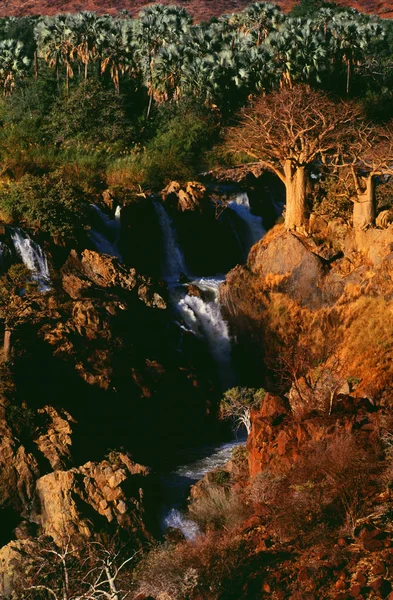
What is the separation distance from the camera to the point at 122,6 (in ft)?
375

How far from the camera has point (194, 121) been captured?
180 ft

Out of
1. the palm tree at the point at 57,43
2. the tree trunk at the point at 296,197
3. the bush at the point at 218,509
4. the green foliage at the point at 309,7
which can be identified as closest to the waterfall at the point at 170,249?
the tree trunk at the point at 296,197

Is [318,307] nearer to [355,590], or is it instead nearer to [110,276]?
[110,276]

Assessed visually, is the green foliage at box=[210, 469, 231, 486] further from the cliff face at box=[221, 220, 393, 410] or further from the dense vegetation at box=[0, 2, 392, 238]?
the dense vegetation at box=[0, 2, 392, 238]

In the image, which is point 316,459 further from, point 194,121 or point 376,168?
point 194,121

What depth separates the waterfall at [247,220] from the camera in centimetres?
4141

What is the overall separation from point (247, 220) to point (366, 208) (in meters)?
11.2

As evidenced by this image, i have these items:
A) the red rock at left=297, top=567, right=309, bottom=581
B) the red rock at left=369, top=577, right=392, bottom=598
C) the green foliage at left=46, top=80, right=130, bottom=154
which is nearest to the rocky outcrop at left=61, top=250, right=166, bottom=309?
the red rock at left=297, top=567, right=309, bottom=581

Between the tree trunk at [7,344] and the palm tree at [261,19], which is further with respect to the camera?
the palm tree at [261,19]

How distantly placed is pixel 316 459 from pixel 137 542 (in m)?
5.14

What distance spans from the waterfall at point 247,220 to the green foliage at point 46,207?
28.6 ft

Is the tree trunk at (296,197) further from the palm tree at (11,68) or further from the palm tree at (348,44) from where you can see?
the palm tree at (11,68)

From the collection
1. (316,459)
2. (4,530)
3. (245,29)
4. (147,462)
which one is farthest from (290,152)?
(245,29)

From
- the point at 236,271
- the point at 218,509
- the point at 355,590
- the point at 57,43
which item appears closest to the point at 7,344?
the point at 218,509
